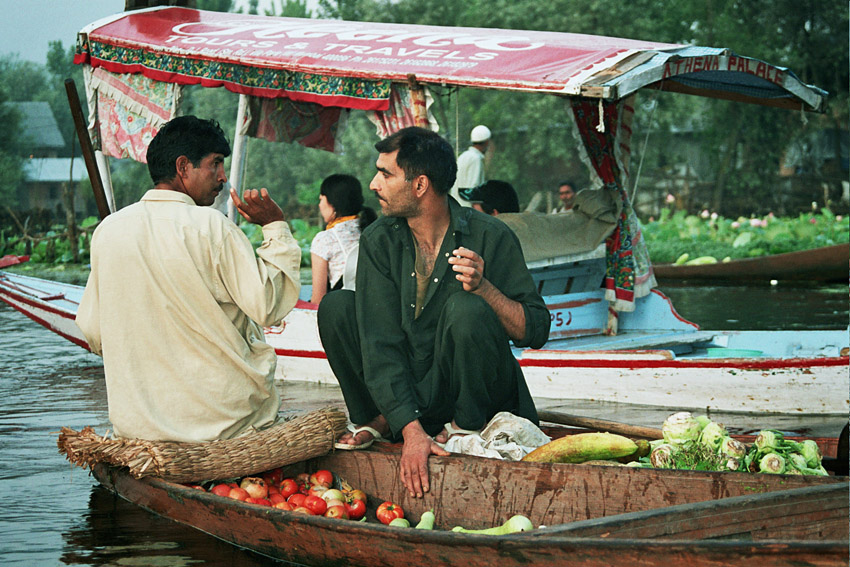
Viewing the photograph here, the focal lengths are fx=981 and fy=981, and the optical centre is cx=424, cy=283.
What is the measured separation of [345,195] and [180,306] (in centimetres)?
279

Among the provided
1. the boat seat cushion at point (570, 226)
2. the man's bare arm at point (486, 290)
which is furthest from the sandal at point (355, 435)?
the boat seat cushion at point (570, 226)

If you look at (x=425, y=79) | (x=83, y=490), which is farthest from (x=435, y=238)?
(x=425, y=79)

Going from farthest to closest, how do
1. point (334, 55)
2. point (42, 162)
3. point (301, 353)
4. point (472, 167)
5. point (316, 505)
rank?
point (42, 162), point (472, 167), point (301, 353), point (334, 55), point (316, 505)

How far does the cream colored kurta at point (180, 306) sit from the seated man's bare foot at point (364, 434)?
399mm

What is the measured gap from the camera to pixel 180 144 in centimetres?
354

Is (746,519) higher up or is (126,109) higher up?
(126,109)

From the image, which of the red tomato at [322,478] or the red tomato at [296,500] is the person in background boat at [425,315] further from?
the red tomato at [296,500]

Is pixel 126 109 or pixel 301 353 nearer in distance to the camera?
pixel 301 353

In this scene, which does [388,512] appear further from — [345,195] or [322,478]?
[345,195]

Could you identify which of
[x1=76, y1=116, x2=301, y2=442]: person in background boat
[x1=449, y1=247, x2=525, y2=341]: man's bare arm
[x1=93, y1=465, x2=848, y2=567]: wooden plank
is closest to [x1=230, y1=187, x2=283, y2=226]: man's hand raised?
[x1=76, y1=116, x2=301, y2=442]: person in background boat

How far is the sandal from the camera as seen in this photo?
3.66 m

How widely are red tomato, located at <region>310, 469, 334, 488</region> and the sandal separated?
108mm

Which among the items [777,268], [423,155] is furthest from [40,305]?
[777,268]

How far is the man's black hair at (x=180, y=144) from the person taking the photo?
3.54 m
